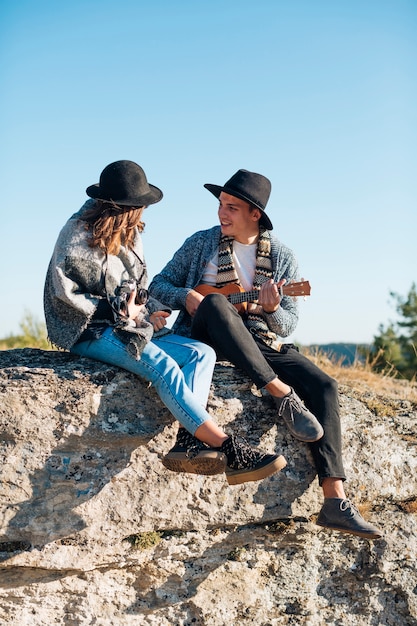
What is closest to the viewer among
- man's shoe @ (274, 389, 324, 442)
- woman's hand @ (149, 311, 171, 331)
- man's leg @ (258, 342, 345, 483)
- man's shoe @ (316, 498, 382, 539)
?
man's shoe @ (316, 498, 382, 539)

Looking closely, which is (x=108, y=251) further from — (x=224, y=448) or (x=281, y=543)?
(x=281, y=543)

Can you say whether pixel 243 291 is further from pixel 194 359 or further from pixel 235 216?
pixel 194 359

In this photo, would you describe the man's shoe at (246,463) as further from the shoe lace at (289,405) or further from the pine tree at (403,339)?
the pine tree at (403,339)

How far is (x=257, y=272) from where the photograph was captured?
16.9 ft

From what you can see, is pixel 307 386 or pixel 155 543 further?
pixel 307 386

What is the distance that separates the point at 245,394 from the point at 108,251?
1.32m

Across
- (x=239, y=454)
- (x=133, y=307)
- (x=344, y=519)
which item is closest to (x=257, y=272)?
(x=133, y=307)

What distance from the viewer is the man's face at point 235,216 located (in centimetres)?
516

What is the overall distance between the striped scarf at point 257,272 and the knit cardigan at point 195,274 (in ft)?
0.15

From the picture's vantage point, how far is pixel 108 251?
4559 millimetres

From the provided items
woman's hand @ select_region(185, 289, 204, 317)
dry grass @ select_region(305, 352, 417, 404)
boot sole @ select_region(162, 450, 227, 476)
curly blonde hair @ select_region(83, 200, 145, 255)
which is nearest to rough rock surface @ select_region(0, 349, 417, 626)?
boot sole @ select_region(162, 450, 227, 476)

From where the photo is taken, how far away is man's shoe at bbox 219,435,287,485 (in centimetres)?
376

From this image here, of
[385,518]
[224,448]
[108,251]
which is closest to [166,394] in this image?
[224,448]

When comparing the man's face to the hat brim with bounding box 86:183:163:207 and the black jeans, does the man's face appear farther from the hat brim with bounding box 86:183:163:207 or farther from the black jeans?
the black jeans
